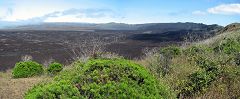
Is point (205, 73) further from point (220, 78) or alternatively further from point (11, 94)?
point (11, 94)

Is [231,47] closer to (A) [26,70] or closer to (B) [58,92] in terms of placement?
(B) [58,92]

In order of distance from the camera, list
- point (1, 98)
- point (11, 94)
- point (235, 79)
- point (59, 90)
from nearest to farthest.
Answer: point (59, 90)
point (235, 79)
point (1, 98)
point (11, 94)

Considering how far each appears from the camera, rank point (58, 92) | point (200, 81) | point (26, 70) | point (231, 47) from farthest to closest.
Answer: point (26, 70) → point (231, 47) → point (200, 81) → point (58, 92)

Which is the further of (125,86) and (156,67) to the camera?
(156,67)

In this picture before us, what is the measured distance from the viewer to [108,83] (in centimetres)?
824

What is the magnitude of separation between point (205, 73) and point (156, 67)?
550 cm

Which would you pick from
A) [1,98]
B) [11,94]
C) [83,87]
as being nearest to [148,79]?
[83,87]

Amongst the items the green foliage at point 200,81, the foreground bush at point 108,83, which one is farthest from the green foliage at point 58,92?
the green foliage at point 200,81

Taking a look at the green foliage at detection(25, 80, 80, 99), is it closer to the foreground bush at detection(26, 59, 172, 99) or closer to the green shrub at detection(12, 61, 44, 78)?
the foreground bush at detection(26, 59, 172, 99)

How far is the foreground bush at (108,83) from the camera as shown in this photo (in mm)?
8047

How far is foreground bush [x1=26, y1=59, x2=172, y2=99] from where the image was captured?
26.4ft

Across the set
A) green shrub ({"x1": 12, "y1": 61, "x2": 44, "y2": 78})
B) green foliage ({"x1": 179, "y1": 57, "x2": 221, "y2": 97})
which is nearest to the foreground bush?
green foliage ({"x1": 179, "y1": 57, "x2": 221, "y2": 97})

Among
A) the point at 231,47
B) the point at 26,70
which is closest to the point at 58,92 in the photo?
the point at 231,47

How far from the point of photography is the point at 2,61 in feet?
265
